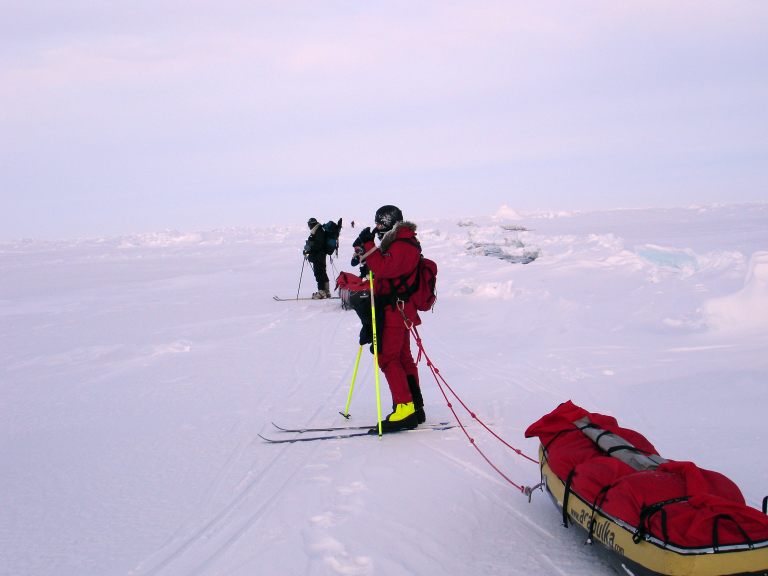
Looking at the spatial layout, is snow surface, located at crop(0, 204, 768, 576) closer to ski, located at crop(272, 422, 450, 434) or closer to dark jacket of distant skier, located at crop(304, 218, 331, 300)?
ski, located at crop(272, 422, 450, 434)

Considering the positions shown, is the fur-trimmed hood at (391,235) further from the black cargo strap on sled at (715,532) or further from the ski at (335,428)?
the black cargo strap on sled at (715,532)

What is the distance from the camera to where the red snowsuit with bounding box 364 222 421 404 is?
179 inches

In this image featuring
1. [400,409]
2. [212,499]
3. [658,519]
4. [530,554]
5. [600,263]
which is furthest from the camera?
[600,263]

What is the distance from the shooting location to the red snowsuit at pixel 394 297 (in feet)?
14.9

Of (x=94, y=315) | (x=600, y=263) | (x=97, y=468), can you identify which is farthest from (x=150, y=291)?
(x=97, y=468)

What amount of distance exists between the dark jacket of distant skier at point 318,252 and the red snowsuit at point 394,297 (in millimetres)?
8658

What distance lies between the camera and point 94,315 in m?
12.6

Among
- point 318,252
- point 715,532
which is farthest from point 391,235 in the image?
point 318,252

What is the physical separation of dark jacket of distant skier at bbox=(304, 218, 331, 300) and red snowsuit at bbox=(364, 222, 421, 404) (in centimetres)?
866

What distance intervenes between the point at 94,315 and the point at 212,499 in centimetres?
1033

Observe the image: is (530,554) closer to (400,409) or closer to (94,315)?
(400,409)

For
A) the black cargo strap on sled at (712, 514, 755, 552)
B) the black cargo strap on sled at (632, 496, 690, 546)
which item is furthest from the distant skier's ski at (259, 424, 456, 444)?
the black cargo strap on sled at (712, 514, 755, 552)

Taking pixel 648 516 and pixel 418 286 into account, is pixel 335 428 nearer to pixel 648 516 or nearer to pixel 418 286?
pixel 418 286

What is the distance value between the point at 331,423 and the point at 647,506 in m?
3.18
